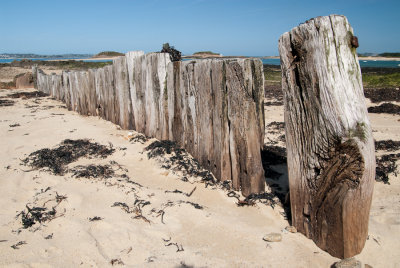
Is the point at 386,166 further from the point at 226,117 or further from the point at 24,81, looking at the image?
the point at 24,81

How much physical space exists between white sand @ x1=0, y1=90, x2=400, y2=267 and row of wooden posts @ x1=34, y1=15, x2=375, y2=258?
0.25 m

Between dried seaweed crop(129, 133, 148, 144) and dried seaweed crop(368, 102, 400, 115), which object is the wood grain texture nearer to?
dried seaweed crop(129, 133, 148, 144)

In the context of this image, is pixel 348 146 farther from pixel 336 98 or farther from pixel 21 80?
pixel 21 80

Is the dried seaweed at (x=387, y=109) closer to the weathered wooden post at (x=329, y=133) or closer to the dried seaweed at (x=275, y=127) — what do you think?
the dried seaweed at (x=275, y=127)

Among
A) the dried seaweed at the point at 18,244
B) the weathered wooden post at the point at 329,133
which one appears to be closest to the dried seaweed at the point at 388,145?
the weathered wooden post at the point at 329,133

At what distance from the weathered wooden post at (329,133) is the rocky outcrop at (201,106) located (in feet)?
2.01

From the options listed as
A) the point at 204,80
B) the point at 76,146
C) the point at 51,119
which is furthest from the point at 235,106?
the point at 51,119

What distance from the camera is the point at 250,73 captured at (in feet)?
10.2

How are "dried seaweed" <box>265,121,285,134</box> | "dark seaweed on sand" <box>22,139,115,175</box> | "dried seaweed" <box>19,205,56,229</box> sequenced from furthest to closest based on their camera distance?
1. "dried seaweed" <box>265,121,285,134</box>
2. "dark seaweed on sand" <box>22,139,115,175</box>
3. "dried seaweed" <box>19,205,56,229</box>

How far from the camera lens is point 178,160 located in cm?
427

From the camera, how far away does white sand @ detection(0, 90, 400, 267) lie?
233 cm

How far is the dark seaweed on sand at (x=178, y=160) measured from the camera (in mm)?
3900

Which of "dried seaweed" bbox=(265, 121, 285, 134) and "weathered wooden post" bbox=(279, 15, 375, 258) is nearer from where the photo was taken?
"weathered wooden post" bbox=(279, 15, 375, 258)

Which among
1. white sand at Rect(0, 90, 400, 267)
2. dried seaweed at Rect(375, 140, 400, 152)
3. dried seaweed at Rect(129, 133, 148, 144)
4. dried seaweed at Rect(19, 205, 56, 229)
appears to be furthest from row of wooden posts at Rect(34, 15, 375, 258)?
dried seaweed at Rect(375, 140, 400, 152)
